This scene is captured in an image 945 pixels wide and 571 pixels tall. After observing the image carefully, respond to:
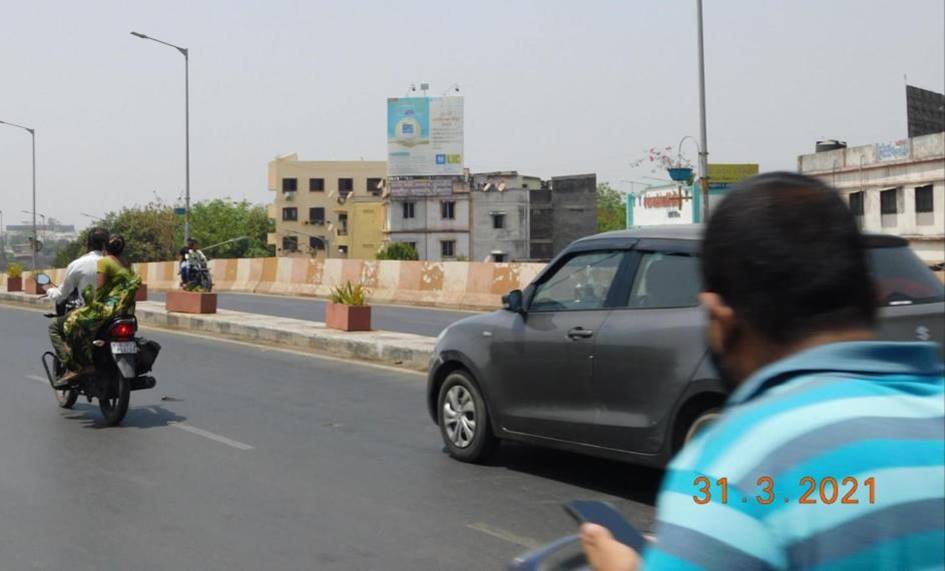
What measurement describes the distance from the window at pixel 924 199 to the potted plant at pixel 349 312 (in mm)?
35437

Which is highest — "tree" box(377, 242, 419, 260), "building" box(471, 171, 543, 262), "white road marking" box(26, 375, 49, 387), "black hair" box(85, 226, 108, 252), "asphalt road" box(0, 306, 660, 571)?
"building" box(471, 171, 543, 262)

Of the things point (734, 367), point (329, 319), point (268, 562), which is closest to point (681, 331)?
point (268, 562)

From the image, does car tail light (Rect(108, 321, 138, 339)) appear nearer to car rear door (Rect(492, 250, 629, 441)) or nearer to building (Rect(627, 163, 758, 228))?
car rear door (Rect(492, 250, 629, 441))

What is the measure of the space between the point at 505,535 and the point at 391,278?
24916 millimetres

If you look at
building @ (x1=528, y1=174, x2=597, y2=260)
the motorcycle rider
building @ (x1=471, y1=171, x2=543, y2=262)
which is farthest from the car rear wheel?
building @ (x1=528, y1=174, x2=597, y2=260)

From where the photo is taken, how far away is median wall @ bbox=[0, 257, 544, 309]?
26891 millimetres

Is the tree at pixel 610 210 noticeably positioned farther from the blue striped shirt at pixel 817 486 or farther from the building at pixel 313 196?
the blue striped shirt at pixel 817 486

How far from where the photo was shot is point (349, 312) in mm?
Result: 17281

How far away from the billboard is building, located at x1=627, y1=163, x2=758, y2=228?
23277mm

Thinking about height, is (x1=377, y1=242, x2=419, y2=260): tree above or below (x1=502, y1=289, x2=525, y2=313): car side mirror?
above

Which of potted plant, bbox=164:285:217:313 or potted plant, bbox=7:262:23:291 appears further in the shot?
potted plant, bbox=7:262:23:291

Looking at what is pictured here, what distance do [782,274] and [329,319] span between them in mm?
16573

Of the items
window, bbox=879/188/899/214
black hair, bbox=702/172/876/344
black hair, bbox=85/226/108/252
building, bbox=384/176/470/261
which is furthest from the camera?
building, bbox=384/176/470/261

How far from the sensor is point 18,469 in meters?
7.85
